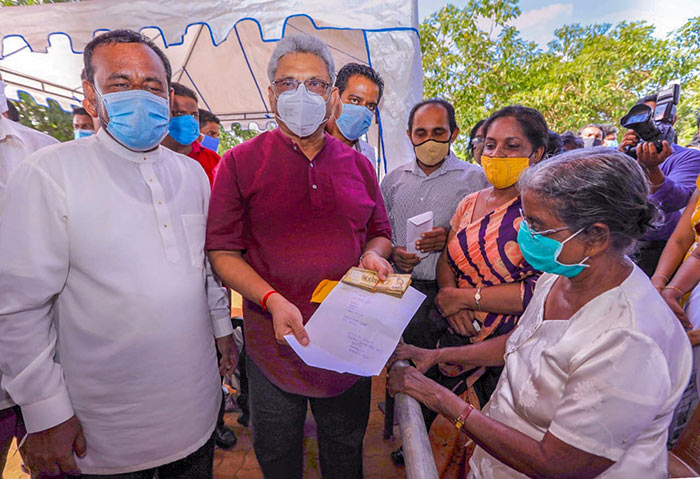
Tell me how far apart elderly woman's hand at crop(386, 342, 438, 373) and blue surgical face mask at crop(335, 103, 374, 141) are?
148cm

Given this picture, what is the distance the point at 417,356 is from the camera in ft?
5.32

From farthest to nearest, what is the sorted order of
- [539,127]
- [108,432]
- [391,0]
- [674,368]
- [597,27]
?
[597,27]
[391,0]
[539,127]
[108,432]
[674,368]

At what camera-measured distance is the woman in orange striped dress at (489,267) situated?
173 centimetres

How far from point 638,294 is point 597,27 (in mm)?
15463

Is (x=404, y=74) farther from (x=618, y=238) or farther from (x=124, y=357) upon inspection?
(x=124, y=357)

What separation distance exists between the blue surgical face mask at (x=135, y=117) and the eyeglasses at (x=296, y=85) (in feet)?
1.46

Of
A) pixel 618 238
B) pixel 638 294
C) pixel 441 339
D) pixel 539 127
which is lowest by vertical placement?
pixel 441 339

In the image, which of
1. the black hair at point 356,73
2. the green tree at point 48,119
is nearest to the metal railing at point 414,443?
the black hair at point 356,73

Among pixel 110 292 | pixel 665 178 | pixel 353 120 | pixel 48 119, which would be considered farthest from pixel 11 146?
pixel 48 119

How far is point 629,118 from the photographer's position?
2.57 m

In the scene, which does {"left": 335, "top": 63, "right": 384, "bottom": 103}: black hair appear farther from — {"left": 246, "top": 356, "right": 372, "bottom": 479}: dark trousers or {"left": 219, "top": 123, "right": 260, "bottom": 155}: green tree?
{"left": 219, "top": 123, "right": 260, "bottom": 155}: green tree

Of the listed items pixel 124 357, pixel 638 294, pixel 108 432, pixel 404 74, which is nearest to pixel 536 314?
pixel 638 294

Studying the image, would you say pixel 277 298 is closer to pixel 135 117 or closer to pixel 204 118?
pixel 135 117

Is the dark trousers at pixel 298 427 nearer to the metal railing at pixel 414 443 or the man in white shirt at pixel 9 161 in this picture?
the metal railing at pixel 414 443
